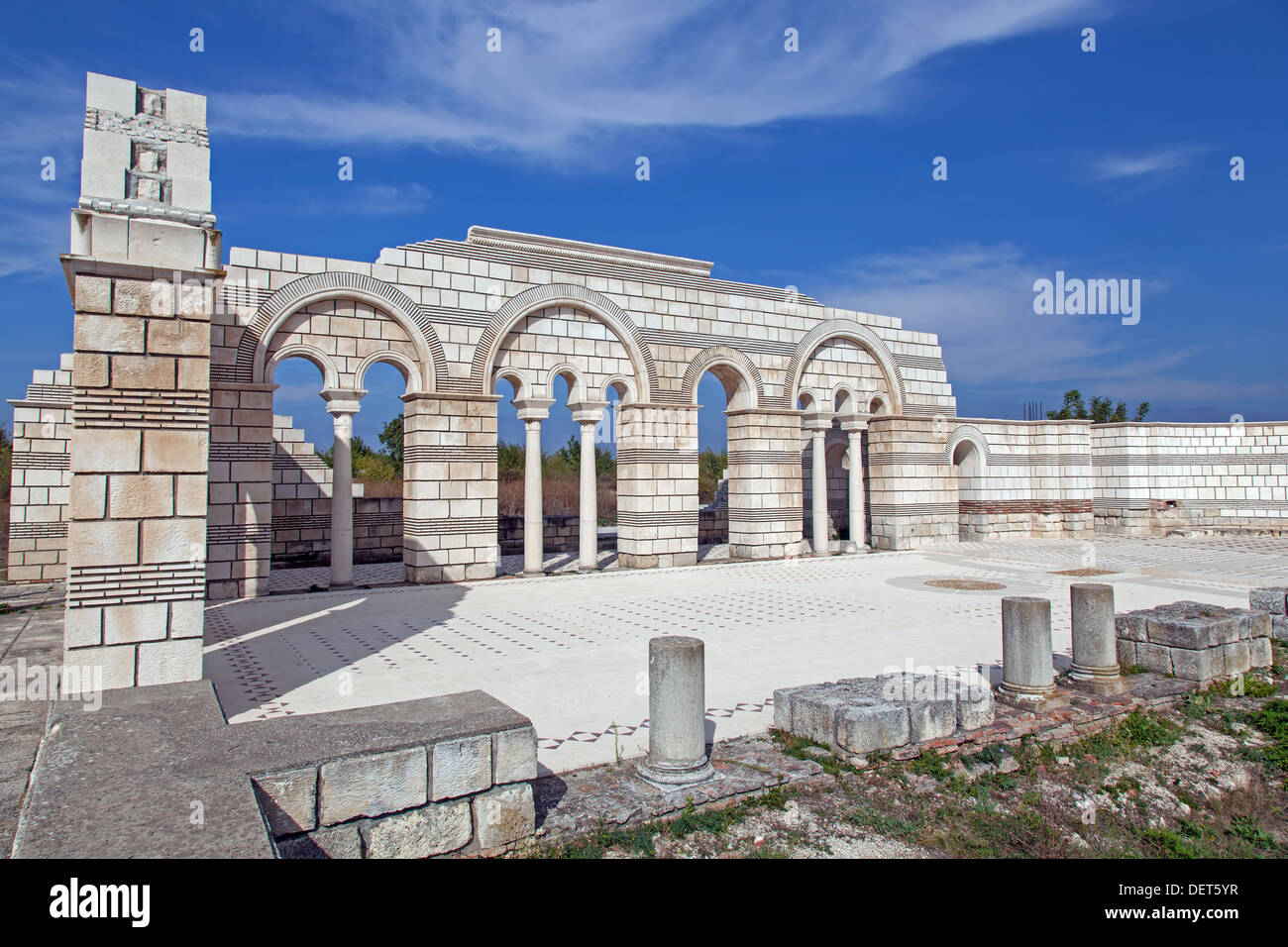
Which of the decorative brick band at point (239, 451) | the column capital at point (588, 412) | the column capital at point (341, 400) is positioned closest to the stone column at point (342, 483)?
the column capital at point (341, 400)

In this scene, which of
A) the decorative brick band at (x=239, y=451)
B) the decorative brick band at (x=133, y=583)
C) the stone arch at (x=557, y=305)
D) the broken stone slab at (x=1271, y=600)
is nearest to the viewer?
the decorative brick band at (x=133, y=583)

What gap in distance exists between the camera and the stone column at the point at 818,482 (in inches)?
650

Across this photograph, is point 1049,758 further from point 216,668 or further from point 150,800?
point 216,668

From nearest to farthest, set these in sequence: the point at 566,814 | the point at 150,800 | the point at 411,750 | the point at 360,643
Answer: the point at 150,800
the point at 411,750
the point at 566,814
the point at 360,643

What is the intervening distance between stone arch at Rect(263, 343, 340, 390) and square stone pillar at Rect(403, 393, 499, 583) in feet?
3.89

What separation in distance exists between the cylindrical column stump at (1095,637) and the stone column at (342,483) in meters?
9.79

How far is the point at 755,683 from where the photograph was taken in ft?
21.1

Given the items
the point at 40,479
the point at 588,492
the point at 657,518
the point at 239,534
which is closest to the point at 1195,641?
the point at 657,518

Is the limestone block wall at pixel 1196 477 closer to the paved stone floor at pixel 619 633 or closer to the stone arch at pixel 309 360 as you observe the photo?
the paved stone floor at pixel 619 633

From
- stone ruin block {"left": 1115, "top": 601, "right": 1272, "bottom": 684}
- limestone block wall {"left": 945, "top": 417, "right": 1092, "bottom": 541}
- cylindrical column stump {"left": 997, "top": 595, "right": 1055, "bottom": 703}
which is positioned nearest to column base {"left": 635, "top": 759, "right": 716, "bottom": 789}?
cylindrical column stump {"left": 997, "top": 595, "right": 1055, "bottom": 703}

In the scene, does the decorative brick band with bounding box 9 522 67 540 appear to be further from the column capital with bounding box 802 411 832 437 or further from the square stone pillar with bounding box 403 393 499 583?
the column capital with bounding box 802 411 832 437

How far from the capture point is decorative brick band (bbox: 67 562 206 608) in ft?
15.9

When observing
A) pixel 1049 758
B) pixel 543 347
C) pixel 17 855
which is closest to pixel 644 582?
pixel 543 347
